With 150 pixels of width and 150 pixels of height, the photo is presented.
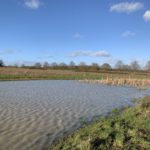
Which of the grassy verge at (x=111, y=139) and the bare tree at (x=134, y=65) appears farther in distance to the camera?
Answer: the bare tree at (x=134, y=65)

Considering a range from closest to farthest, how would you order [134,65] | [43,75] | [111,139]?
[111,139]
[43,75]
[134,65]

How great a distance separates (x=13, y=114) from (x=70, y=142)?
5.06 metres

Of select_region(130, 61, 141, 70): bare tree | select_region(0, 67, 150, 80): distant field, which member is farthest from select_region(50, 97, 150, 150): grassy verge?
select_region(130, 61, 141, 70): bare tree

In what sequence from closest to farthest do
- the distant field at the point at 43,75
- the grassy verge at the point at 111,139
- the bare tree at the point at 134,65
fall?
the grassy verge at the point at 111,139 → the distant field at the point at 43,75 → the bare tree at the point at 134,65

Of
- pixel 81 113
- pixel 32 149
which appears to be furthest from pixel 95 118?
pixel 32 149

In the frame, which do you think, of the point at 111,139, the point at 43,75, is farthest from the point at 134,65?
the point at 111,139

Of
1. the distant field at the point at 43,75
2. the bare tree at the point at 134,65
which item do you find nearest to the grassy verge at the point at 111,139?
the distant field at the point at 43,75

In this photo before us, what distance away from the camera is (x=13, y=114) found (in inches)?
470

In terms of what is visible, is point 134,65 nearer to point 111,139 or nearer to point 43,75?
point 43,75

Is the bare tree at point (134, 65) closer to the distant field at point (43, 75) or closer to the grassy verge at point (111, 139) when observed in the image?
the distant field at point (43, 75)

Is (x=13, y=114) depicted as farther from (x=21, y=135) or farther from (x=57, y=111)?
(x=21, y=135)

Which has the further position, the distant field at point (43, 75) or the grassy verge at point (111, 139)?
the distant field at point (43, 75)

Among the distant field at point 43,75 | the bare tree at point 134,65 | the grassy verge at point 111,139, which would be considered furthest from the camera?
the bare tree at point 134,65

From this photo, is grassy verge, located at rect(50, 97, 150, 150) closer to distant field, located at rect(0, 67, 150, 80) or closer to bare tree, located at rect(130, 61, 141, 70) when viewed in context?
distant field, located at rect(0, 67, 150, 80)
